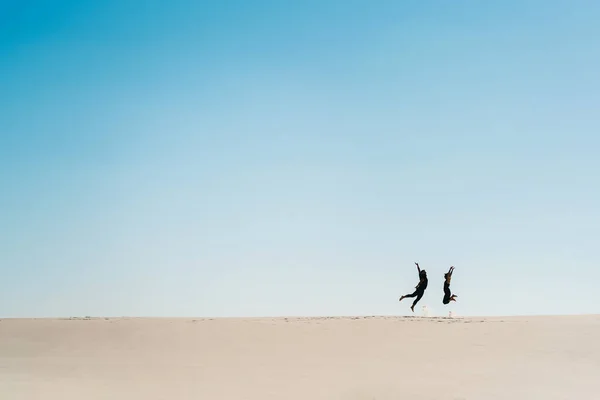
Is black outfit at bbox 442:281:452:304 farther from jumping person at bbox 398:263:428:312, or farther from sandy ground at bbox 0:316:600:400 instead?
sandy ground at bbox 0:316:600:400

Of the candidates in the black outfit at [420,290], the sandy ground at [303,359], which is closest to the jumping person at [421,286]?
the black outfit at [420,290]

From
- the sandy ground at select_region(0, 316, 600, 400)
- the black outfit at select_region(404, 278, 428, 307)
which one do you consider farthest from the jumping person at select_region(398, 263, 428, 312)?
the sandy ground at select_region(0, 316, 600, 400)

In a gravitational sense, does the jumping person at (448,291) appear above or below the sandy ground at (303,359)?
above

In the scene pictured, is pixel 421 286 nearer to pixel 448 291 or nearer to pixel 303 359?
pixel 448 291

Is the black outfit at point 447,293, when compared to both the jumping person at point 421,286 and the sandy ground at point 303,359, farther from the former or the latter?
the sandy ground at point 303,359

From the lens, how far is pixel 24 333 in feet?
51.2

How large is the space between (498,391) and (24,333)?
11592mm

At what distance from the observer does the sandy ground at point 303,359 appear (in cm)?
1023

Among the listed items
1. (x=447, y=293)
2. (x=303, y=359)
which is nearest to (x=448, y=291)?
(x=447, y=293)

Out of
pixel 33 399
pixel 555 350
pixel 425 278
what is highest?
pixel 425 278

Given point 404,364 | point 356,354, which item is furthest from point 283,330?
point 404,364

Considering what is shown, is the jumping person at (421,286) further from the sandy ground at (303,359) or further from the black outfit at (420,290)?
the sandy ground at (303,359)

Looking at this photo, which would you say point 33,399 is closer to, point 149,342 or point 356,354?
point 149,342

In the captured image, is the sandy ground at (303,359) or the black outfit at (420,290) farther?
the black outfit at (420,290)
